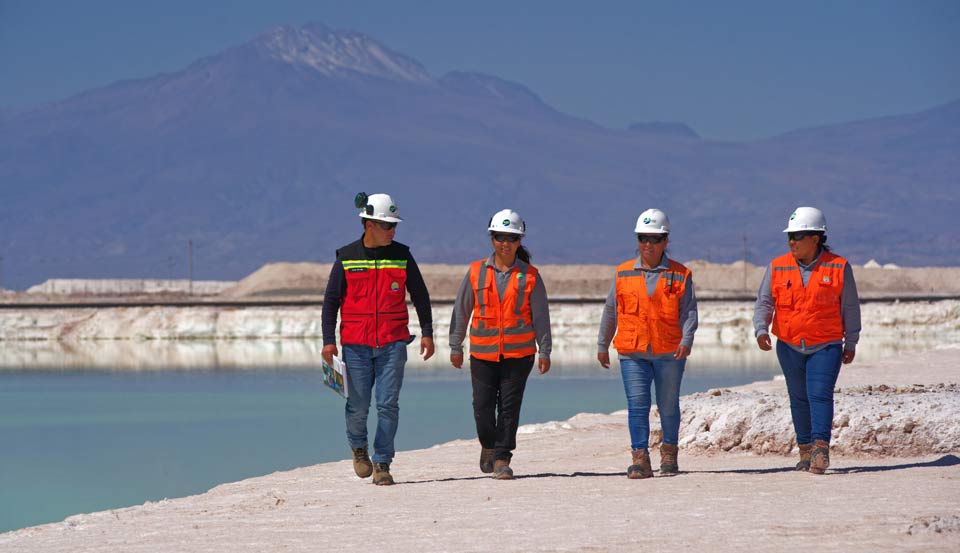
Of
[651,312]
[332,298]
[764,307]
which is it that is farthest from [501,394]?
[764,307]

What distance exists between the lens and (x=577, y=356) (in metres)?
43.1

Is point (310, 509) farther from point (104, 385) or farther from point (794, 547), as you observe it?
point (104, 385)

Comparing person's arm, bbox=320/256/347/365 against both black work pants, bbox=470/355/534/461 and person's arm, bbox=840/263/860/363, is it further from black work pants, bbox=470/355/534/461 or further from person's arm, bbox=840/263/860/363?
person's arm, bbox=840/263/860/363

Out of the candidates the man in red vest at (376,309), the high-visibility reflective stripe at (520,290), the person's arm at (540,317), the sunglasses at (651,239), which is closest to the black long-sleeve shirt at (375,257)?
the man in red vest at (376,309)

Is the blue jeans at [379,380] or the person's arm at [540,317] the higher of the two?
the person's arm at [540,317]

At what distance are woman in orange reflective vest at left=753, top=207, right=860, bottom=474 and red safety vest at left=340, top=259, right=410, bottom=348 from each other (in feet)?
7.57

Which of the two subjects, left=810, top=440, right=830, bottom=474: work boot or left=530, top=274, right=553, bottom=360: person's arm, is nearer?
left=810, top=440, right=830, bottom=474: work boot

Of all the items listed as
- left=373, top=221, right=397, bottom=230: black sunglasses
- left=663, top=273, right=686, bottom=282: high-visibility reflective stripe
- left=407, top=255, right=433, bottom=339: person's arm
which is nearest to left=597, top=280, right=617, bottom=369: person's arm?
left=663, top=273, right=686, bottom=282: high-visibility reflective stripe

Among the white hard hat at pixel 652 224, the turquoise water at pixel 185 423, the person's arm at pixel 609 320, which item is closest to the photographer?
the white hard hat at pixel 652 224

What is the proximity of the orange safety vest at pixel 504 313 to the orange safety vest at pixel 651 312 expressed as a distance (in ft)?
2.00

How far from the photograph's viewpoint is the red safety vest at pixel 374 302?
384 inches

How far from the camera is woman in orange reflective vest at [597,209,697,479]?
31.8ft

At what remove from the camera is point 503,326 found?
9.90 metres

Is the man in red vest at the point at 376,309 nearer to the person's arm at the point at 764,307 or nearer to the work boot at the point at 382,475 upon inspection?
the work boot at the point at 382,475
